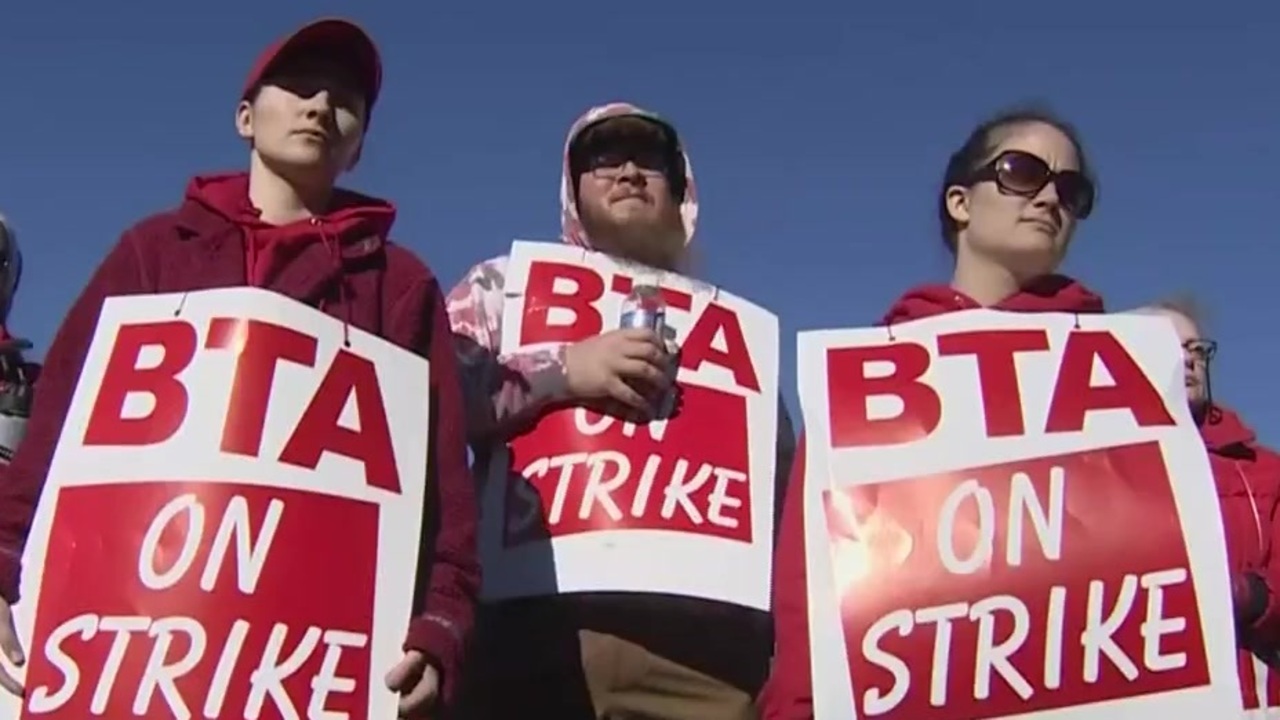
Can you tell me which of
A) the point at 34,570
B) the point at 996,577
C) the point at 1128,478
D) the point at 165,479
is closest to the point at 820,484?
the point at 996,577

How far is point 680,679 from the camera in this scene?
11.4 feet

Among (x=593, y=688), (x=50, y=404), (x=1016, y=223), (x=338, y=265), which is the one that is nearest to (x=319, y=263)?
(x=338, y=265)

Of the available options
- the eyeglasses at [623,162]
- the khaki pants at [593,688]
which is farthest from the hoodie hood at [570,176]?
the khaki pants at [593,688]

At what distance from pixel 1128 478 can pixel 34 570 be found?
1.93m

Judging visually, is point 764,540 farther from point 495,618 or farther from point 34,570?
point 34,570

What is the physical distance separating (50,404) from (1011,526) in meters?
1.70

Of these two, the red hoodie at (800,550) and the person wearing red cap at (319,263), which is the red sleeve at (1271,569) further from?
the person wearing red cap at (319,263)

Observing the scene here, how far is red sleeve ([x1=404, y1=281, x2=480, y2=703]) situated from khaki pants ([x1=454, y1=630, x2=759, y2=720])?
0.53 meters

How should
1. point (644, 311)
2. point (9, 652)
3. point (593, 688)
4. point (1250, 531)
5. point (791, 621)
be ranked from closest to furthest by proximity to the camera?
point (9, 652) → point (791, 621) → point (593, 688) → point (644, 311) → point (1250, 531)

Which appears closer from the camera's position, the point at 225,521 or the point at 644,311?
the point at 225,521

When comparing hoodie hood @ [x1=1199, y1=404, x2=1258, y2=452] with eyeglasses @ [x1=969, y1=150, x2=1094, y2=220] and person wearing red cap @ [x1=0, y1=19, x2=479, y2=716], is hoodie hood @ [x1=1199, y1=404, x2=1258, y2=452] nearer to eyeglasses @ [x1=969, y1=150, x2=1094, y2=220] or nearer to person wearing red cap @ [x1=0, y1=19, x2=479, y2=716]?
eyeglasses @ [x1=969, y1=150, x2=1094, y2=220]

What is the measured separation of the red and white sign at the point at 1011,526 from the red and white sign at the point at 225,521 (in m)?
0.80

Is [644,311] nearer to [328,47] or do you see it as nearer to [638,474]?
[638,474]

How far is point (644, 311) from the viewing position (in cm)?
372
